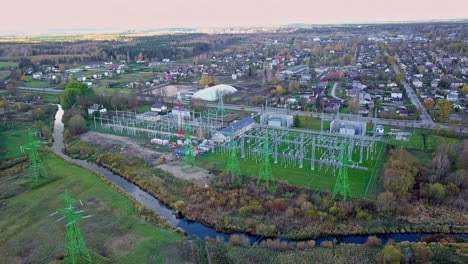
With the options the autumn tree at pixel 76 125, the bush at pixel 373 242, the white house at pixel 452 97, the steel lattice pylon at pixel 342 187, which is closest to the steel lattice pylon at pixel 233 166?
the steel lattice pylon at pixel 342 187

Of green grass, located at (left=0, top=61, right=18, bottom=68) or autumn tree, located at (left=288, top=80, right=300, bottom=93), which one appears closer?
autumn tree, located at (left=288, top=80, right=300, bottom=93)

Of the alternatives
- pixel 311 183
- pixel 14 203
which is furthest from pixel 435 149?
pixel 14 203

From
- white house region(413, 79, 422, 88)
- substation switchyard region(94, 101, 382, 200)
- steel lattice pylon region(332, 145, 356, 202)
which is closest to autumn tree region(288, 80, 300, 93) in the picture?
A: substation switchyard region(94, 101, 382, 200)

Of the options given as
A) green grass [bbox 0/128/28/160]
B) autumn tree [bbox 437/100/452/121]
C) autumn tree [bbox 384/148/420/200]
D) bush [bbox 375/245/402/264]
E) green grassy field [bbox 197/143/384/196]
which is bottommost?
bush [bbox 375/245/402/264]

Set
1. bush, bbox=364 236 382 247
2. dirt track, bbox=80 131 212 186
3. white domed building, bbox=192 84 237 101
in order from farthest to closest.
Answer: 1. white domed building, bbox=192 84 237 101
2. dirt track, bbox=80 131 212 186
3. bush, bbox=364 236 382 247

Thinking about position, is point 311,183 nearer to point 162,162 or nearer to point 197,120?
point 162,162

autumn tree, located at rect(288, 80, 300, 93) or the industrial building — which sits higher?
autumn tree, located at rect(288, 80, 300, 93)

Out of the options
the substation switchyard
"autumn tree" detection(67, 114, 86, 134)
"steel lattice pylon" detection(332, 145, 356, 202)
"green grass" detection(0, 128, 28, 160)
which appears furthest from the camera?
"autumn tree" detection(67, 114, 86, 134)

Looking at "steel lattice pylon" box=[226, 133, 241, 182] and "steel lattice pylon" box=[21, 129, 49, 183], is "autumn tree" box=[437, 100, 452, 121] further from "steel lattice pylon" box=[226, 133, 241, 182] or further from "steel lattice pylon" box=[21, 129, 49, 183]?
"steel lattice pylon" box=[21, 129, 49, 183]
